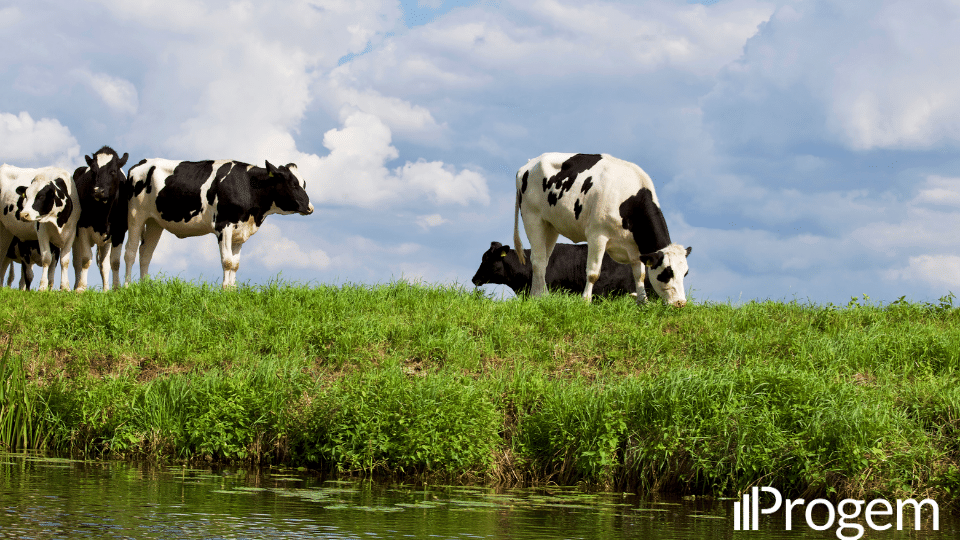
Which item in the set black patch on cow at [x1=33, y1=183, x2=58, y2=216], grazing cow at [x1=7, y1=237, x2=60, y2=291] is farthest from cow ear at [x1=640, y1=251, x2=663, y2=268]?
grazing cow at [x1=7, y1=237, x2=60, y2=291]

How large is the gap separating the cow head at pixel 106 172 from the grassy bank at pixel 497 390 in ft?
18.9

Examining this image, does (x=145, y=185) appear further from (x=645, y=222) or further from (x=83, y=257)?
(x=645, y=222)

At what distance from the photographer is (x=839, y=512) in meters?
7.56

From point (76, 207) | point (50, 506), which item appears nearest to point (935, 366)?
point (50, 506)

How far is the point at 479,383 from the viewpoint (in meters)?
9.59

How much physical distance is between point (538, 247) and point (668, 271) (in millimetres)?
2871

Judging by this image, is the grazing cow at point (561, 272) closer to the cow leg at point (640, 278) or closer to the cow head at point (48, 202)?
the cow leg at point (640, 278)

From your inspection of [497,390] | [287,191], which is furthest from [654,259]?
[287,191]

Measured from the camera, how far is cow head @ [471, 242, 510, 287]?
2131cm

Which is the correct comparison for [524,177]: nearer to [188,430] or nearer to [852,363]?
[852,363]

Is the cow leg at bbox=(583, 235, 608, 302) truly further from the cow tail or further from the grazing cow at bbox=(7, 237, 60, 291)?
the grazing cow at bbox=(7, 237, 60, 291)

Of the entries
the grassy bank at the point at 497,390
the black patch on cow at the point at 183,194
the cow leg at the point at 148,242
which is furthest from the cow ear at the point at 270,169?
the grassy bank at the point at 497,390

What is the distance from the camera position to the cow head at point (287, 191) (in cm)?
1842

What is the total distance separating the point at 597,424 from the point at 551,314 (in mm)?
4659
